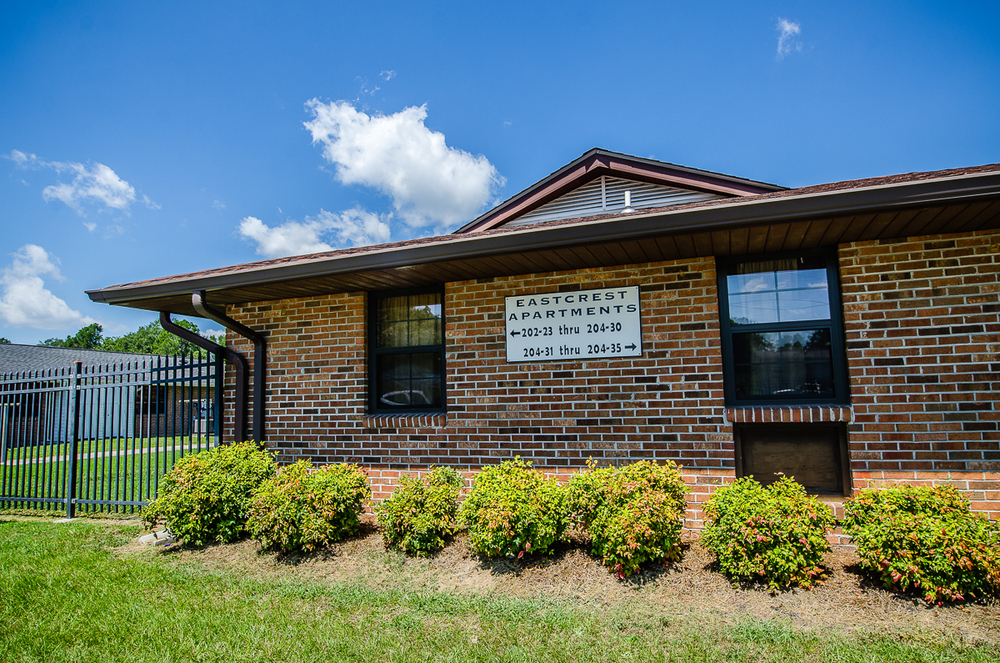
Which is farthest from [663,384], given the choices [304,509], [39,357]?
[39,357]

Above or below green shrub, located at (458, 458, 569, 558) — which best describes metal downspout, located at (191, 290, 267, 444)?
above

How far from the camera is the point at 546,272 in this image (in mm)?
5320

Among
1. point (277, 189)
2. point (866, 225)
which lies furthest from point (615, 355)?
point (277, 189)

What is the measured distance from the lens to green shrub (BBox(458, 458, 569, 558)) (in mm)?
3998

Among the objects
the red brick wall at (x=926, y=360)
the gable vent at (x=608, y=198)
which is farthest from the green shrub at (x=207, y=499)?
the gable vent at (x=608, y=198)

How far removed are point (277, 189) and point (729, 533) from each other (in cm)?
1669

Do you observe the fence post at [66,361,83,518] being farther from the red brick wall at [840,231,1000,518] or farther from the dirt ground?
the red brick wall at [840,231,1000,518]

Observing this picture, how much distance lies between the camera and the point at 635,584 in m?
3.71

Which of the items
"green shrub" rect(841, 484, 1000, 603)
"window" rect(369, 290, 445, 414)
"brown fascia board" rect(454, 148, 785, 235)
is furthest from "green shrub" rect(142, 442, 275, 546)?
"green shrub" rect(841, 484, 1000, 603)

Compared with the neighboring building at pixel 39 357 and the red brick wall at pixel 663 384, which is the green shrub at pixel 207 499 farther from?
the neighboring building at pixel 39 357

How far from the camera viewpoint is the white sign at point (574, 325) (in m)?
5.03

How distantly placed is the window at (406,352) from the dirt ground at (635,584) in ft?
4.97

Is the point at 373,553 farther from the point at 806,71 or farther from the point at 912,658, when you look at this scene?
the point at 806,71

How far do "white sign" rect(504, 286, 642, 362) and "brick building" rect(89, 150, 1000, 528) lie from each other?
2 centimetres
